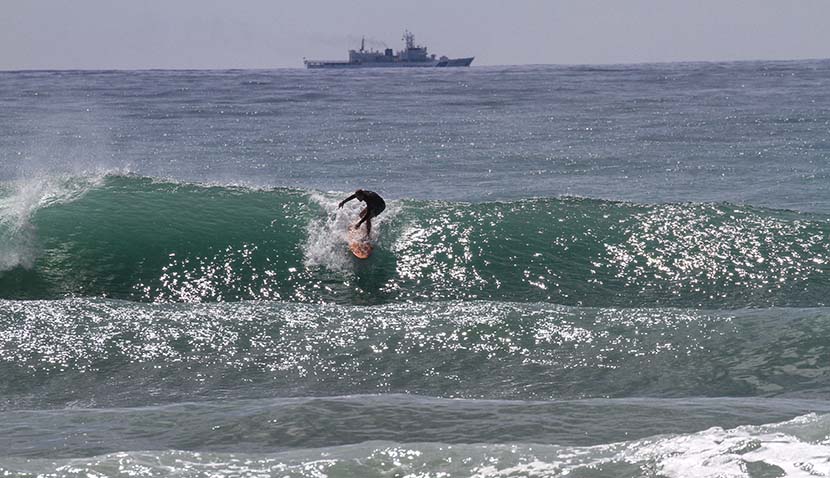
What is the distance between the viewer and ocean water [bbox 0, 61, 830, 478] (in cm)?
824

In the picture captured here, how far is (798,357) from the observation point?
39.1 feet

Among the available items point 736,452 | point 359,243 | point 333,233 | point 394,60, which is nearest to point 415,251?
point 359,243

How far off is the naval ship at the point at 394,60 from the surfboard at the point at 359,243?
407 feet

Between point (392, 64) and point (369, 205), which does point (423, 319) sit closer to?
point (369, 205)

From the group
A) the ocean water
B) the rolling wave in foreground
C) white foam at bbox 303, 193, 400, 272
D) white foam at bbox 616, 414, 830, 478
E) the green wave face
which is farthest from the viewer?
white foam at bbox 303, 193, 400, 272

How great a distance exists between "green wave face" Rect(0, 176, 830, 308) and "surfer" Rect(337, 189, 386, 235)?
401 mm

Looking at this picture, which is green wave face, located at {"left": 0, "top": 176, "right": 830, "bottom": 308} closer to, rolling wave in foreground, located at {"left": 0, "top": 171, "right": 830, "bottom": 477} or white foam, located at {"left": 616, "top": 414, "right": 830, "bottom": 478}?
rolling wave in foreground, located at {"left": 0, "top": 171, "right": 830, "bottom": 477}

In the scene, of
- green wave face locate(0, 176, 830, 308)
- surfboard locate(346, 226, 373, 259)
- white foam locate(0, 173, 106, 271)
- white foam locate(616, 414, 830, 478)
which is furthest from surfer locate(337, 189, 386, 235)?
white foam locate(616, 414, 830, 478)

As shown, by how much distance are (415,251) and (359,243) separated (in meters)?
0.92

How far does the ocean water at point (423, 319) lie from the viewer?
27.0 ft

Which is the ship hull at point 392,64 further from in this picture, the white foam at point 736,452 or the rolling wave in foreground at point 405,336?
the white foam at point 736,452

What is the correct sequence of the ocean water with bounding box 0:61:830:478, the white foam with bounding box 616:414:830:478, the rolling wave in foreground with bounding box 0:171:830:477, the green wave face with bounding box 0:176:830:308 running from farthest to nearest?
the green wave face with bounding box 0:176:830:308, the ocean water with bounding box 0:61:830:478, the rolling wave in foreground with bounding box 0:171:830:477, the white foam with bounding box 616:414:830:478

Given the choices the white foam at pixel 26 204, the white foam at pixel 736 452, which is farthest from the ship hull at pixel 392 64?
the white foam at pixel 736 452

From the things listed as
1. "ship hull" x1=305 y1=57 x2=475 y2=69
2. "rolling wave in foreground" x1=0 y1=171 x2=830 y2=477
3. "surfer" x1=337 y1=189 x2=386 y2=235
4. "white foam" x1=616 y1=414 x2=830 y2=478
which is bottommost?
"rolling wave in foreground" x1=0 y1=171 x2=830 y2=477
